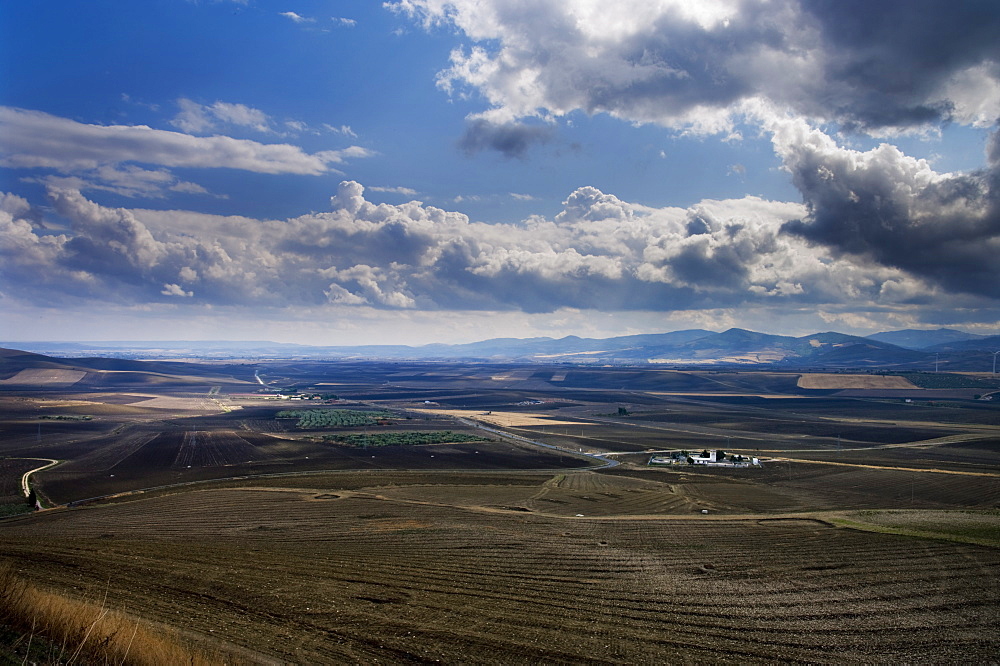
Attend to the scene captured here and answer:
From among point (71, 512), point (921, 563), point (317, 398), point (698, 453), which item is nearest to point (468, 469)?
point (698, 453)

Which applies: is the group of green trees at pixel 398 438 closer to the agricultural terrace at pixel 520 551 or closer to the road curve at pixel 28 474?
the agricultural terrace at pixel 520 551

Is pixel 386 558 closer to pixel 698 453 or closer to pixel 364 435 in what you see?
pixel 698 453

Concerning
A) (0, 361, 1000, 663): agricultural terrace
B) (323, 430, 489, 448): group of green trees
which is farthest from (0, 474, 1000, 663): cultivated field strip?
(323, 430, 489, 448): group of green trees

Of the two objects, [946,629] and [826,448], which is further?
[826,448]

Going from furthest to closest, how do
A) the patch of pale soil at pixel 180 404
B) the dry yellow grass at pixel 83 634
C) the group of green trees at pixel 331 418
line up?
the patch of pale soil at pixel 180 404
the group of green trees at pixel 331 418
the dry yellow grass at pixel 83 634

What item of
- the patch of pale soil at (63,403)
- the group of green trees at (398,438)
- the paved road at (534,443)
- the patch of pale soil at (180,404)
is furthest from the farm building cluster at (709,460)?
the patch of pale soil at (63,403)

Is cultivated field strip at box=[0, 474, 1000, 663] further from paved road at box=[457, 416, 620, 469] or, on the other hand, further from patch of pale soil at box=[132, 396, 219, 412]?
patch of pale soil at box=[132, 396, 219, 412]

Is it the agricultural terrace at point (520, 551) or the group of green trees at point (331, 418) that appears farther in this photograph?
the group of green trees at point (331, 418)
